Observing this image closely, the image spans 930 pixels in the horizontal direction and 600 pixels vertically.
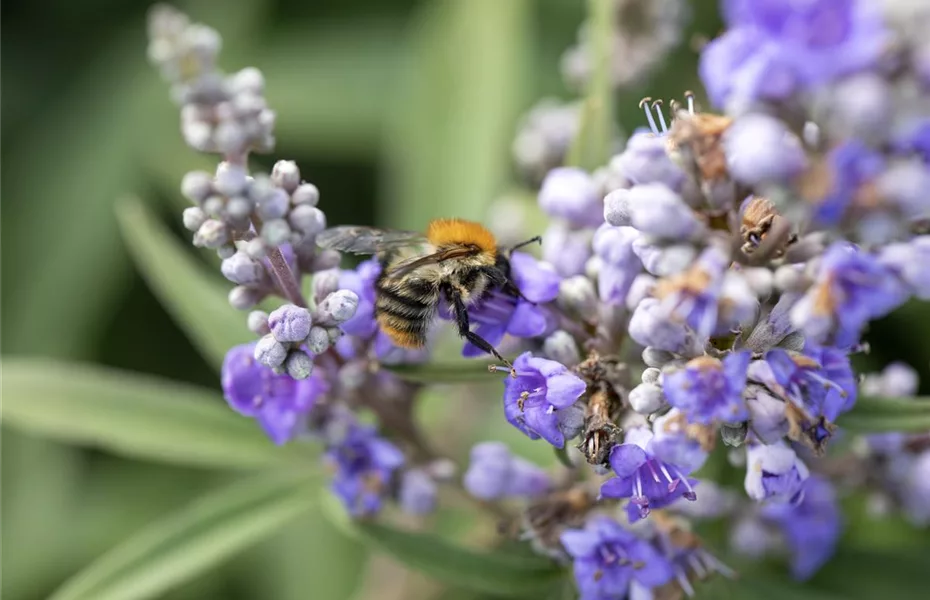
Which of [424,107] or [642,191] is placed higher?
[642,191]

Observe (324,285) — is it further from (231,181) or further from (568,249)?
(568,249)

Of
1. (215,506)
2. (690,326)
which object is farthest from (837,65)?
(215,506)

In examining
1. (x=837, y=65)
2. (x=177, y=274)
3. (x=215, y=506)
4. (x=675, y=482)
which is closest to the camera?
(x=837, y=65)

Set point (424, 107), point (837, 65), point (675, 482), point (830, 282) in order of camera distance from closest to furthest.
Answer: point (837, 65)
point (830, 282)
point (675, 482)
point (424, 107)

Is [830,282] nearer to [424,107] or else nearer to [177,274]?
[177,274]

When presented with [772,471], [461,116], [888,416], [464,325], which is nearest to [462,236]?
[464,325]

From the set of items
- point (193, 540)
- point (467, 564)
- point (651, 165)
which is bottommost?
point (193, 540)

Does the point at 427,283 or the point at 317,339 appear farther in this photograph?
the point at 427,283
